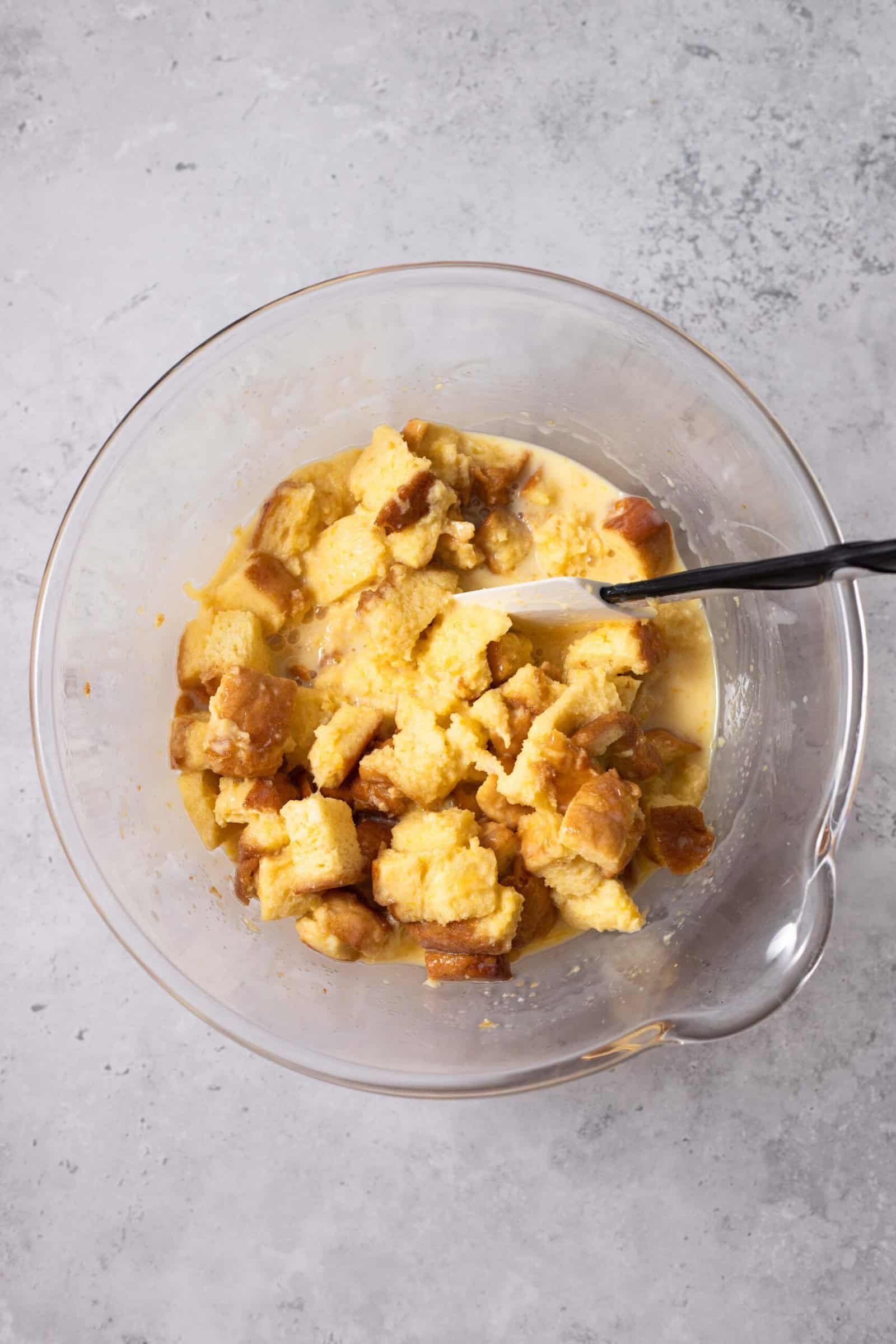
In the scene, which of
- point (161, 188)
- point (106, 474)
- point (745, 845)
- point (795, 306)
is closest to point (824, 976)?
point (745, 845)

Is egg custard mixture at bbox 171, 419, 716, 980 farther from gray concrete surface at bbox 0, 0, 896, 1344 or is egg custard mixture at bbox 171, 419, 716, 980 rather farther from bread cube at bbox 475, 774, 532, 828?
gray concrete surface at bbox 0, 0, 896, 1344

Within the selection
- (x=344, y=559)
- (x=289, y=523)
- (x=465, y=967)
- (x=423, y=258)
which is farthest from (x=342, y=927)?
(x=423, y=258)

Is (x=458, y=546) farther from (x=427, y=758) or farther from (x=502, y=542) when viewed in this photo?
(x=427, y=758)

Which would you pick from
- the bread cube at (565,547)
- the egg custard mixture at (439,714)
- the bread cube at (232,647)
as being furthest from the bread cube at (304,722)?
the bread cube at (565,547)

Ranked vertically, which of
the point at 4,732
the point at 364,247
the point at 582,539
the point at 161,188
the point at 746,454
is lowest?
the point at 4,732

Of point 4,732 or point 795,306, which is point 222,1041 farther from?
point 795,306
